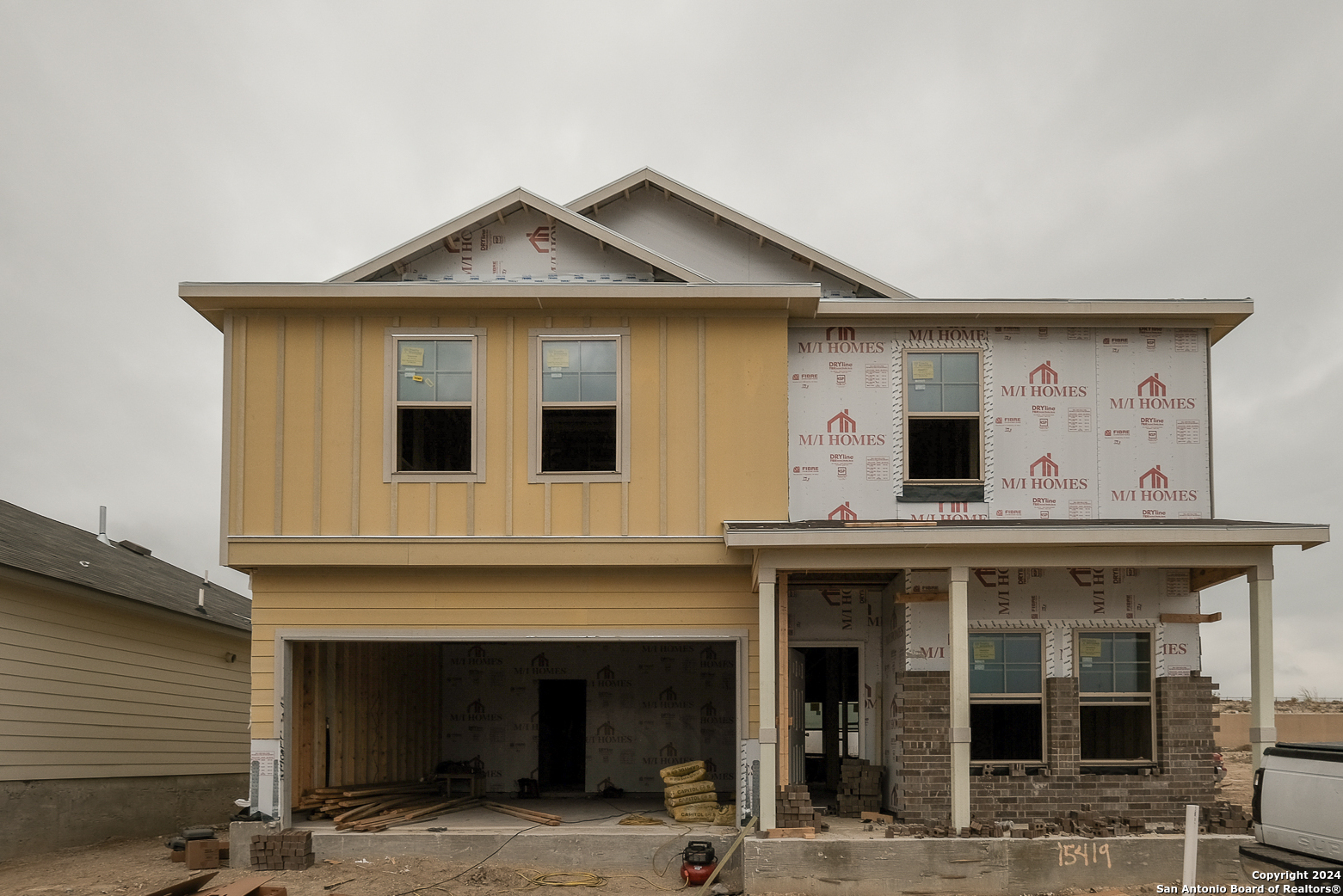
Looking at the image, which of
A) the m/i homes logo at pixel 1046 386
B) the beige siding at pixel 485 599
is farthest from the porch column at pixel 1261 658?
the beige siding at pixel 485 599

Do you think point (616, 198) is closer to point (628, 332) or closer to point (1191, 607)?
point (628, 332)

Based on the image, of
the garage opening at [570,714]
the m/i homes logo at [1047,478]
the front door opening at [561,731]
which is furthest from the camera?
the front door opening at [561,731]

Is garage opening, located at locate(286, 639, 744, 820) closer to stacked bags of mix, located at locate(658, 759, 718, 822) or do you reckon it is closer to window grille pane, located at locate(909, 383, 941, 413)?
stacked bags of mix, located at locate(658, 759, 718, 822)

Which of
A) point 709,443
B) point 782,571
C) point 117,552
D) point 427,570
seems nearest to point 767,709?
point 782,571

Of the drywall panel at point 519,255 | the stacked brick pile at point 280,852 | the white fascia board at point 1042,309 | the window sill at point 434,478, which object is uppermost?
the drywall panel at point 519,255

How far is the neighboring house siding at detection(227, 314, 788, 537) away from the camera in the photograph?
13.1m

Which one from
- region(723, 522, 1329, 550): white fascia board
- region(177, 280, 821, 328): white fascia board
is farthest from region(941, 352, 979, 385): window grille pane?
region(723, 522, 1329, 550): white fascia board

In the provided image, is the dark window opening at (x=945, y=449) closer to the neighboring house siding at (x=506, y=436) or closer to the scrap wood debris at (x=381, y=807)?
the neighboring house siding at (x=506, y=436)

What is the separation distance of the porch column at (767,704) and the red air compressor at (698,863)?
812 millimetres

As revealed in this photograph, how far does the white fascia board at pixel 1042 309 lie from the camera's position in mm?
13586

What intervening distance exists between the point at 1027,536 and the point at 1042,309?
3.39 metres

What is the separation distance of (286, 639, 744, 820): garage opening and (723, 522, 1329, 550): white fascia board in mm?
6286

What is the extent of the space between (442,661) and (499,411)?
6902mm

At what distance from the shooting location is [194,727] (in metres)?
18.1
